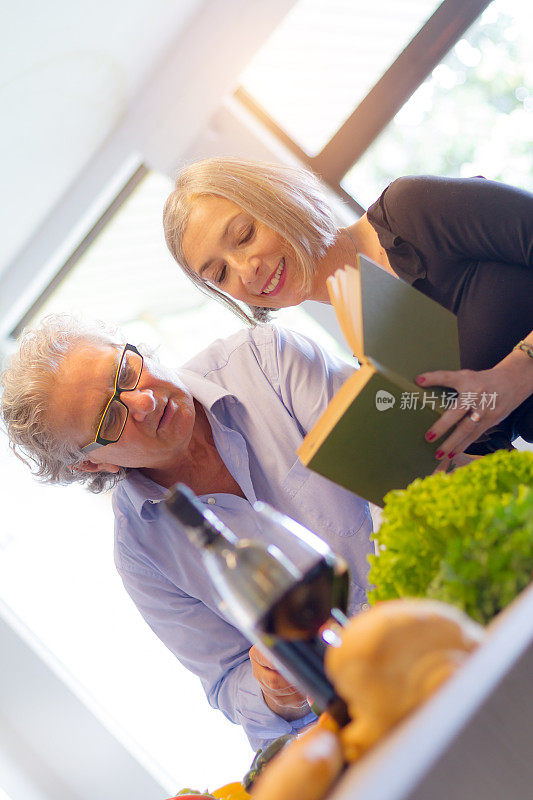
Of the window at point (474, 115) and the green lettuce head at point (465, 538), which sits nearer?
the green lettuce head at point (465, 538)

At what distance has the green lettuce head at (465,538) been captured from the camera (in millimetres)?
494

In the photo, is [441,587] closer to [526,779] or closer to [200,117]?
[526,779]

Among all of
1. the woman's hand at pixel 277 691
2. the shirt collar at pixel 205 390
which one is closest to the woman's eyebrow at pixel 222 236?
the shirt collar at pixel 205 390

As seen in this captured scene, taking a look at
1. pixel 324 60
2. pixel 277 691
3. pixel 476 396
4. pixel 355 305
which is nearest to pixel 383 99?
pixel 324 60

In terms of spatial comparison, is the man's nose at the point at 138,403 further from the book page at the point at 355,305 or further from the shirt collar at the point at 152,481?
the book page at the point at 355,305

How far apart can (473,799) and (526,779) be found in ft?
0.19

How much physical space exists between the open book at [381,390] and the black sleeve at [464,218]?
1.22 ft

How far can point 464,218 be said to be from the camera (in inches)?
45.5

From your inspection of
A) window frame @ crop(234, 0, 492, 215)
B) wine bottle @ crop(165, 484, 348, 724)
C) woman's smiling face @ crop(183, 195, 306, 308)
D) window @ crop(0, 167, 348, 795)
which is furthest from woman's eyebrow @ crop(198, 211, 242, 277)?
window frame @ crop(234, 0, 492, 215)

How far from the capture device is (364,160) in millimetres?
2916

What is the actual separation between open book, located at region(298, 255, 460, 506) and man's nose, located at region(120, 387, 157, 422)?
22.4 inches

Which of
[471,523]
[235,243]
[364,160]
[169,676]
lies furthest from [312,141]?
[471,523]

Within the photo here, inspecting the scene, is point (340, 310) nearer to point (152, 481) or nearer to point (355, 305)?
point (355, 305)

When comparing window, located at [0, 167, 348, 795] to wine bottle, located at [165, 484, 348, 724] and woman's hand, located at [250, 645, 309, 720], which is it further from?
wine bottle, located at [165, 484, 348, 724]
